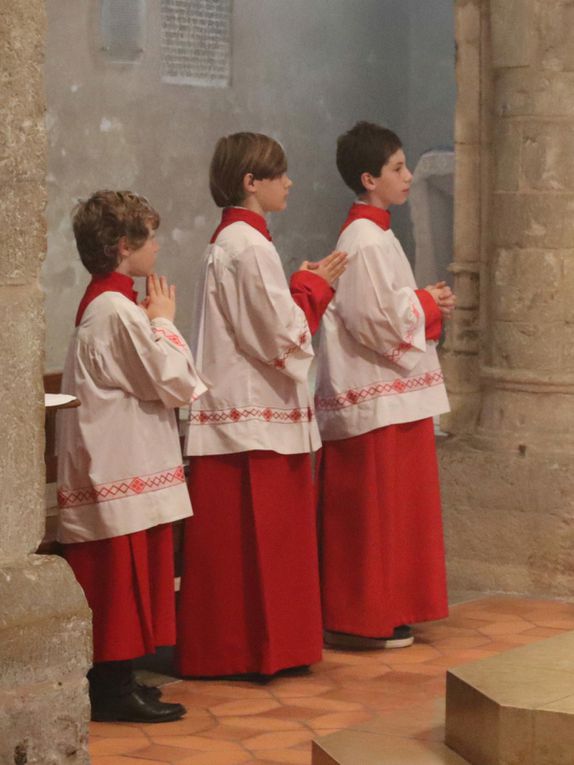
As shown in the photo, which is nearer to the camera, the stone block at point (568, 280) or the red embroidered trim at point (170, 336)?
the red embroidered trim at point (170, 336)

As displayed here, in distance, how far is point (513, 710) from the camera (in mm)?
3932

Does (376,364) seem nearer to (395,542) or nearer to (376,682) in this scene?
(395,542)

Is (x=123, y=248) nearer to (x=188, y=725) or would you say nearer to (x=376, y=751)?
(x=188, y=725)

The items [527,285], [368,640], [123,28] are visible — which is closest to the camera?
[368,640]

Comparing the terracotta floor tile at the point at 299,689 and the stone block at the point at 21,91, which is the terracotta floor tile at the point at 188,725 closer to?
the terracotta floor tile at the point at 299,689

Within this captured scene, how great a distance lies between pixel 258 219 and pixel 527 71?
1.64 m

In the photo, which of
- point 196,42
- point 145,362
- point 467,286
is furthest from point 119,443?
point 196,42

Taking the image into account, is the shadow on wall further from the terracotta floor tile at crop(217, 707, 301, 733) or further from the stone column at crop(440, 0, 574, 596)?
the terracotta floor tile at crop(217, 707, 301, 733)

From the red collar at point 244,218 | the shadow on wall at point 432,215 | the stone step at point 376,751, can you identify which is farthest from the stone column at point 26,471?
the shadow on wall at point 432,215

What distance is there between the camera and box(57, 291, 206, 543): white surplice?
15.7ft

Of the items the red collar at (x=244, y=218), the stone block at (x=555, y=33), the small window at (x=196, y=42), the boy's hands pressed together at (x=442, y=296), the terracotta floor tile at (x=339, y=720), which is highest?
the small window at (x=196, y=42)

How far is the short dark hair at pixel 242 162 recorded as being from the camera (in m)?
5.27

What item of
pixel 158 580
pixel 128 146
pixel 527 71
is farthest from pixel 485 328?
pixel 128 146

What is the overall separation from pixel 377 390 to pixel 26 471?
234cm
